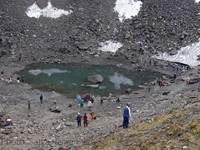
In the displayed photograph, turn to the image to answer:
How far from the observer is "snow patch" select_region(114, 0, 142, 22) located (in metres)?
75.1

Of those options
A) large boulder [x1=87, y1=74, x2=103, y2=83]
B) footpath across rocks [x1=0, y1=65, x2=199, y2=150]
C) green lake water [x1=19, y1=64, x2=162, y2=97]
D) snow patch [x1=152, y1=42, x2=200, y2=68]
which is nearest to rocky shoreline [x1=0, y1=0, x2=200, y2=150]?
footpath across rocks [x1=0, y1=65, x2=199, y2=150]

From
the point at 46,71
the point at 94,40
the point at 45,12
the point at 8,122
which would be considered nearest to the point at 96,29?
the point at 94,40

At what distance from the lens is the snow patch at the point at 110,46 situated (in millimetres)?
68625

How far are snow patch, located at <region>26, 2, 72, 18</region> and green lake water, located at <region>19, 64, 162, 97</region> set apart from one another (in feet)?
43.8

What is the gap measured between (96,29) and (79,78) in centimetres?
1469

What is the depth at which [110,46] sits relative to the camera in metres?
69.4

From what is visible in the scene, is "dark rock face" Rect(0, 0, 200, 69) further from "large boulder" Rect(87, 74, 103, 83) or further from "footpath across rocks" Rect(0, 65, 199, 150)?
"footpath across rocks" Rect(0, 65, 199, 150)

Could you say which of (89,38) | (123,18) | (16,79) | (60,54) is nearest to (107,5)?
(123,18)

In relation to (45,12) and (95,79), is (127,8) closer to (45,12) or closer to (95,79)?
(45,12)

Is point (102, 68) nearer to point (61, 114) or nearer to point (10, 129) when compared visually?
point (61, 114)

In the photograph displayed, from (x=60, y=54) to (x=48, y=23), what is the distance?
8367 millimetres

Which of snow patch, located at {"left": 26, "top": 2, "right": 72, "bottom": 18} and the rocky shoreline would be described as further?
snow patch, located at {"left": 26, "top": 2, "right": 72, "bottom": 18}

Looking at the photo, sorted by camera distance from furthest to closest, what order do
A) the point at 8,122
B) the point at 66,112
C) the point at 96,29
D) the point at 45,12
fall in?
1. the point at 45,12
2. the point at 96,29
3. the point at 66,112
4. the point at 8,122

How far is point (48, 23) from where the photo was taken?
7169 centimetres
